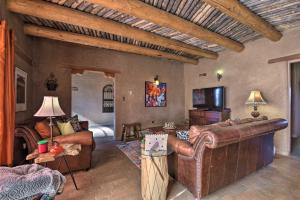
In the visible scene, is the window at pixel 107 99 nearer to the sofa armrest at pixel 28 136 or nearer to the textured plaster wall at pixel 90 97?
the textured plaster wall at pixel 90 97

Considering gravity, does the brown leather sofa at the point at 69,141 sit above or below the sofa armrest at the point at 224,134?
below

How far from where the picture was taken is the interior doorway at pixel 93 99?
816 centimetres

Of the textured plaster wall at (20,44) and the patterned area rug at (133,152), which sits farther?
the patterned area rug at (133,152)

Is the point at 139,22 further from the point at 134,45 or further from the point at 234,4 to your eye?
the point at 234,4

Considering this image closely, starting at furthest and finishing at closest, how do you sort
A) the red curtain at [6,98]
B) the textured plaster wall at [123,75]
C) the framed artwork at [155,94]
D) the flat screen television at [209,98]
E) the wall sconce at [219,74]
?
1. the framed artwork at [155,94]
2. the wall sconce at [219,74]
3. the flat screen television at [209,98]
4. the textured plaster wall at [123,75]
5. the red curtain at [6,98]

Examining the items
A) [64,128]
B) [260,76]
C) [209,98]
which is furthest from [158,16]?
[209,98]

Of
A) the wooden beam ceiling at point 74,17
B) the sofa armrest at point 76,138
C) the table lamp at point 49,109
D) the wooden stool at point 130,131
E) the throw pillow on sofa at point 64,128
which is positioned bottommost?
the wooden stool at point 130,131

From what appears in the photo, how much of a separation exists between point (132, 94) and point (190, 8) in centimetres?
342

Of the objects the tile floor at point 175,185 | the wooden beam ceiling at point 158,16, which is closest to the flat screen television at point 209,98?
the wooden beam ceiling at point 158,16

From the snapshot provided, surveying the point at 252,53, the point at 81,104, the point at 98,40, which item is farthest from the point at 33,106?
the point at 252,53

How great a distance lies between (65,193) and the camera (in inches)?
86.1

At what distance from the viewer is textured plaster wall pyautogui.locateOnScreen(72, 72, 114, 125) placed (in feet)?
26.8

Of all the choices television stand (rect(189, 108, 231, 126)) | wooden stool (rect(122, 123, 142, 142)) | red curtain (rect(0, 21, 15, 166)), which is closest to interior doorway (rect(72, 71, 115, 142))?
wooden stool (rect(122, 123, 142, 142))

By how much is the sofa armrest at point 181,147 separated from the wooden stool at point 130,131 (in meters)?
3.08
